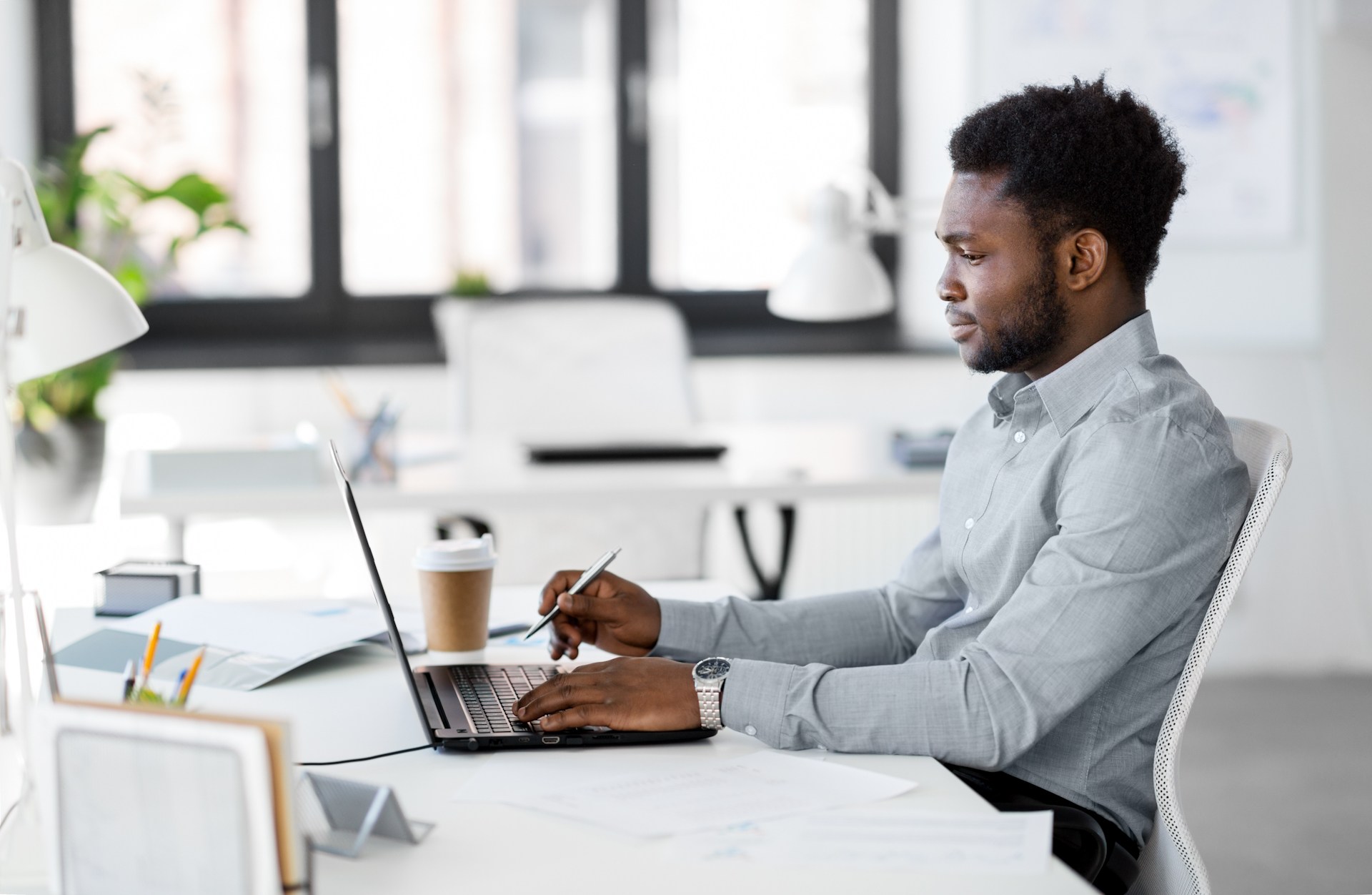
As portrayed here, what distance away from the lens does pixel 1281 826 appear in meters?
2.72

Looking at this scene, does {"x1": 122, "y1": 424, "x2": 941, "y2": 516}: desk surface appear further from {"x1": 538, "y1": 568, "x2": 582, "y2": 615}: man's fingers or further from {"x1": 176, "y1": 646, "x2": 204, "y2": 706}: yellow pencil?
{"x1": 176, "y1": 646, "x2": 204, "y2": 706}: yellow pencil

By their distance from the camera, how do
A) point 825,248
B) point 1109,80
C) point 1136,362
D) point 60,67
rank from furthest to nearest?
point 60,67
point 1109,80
point 825,248
point 1136,362

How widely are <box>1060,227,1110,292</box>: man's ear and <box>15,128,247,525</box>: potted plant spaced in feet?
8.68

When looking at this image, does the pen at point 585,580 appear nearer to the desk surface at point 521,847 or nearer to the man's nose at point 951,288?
the desk surface at point 521,847

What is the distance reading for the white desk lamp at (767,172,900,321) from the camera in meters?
2.56

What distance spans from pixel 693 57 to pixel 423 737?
3150 mm

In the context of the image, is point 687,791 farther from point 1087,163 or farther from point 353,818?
point 1087,163

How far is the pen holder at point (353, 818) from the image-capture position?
96cm

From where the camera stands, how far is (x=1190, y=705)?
4.07 ft

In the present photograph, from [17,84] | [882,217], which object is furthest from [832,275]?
[17,84]

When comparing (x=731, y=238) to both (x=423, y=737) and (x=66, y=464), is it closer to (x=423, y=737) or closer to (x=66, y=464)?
(x=66, y=464)

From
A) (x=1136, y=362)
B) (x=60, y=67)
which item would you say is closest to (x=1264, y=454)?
(x=1136, y=362)

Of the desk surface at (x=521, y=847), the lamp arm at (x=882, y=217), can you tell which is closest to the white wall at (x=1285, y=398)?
the lamp arm at (x=882, y=217)

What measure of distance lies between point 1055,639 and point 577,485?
1.41 metres
